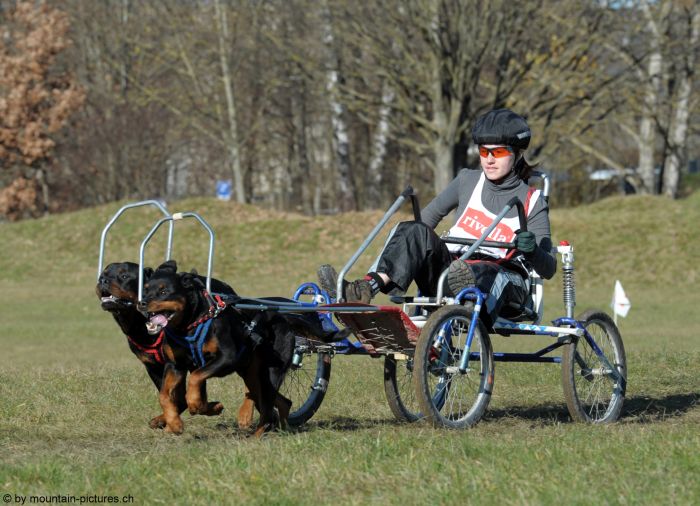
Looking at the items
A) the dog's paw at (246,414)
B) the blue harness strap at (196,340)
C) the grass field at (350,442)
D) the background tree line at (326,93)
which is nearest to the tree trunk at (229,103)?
the background tree line at (326,93)

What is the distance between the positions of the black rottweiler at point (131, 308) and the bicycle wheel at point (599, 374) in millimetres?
2470

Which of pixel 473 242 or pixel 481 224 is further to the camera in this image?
pixel 481 224

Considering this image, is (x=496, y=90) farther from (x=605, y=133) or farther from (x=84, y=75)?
(x=84, y=75)

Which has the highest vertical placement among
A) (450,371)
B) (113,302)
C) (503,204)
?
(503,204)

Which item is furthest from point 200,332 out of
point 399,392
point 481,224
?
point 481,224

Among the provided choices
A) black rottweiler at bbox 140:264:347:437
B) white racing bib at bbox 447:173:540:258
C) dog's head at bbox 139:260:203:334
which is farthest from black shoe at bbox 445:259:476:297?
dog's head at bbox 139:260:203:334

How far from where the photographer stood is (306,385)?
30.7ft

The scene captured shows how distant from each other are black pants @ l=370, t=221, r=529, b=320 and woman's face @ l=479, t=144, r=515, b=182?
721 mm

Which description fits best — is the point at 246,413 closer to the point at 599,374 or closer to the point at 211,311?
the point at 211,311

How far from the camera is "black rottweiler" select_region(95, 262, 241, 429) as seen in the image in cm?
817

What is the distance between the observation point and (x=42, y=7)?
50312 mm

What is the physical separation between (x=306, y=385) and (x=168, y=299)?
206 cm

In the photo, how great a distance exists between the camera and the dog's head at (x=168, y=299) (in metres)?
7.51

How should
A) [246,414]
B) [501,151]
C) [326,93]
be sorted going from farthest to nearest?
[326,93]
[501,151]
[246,414]
